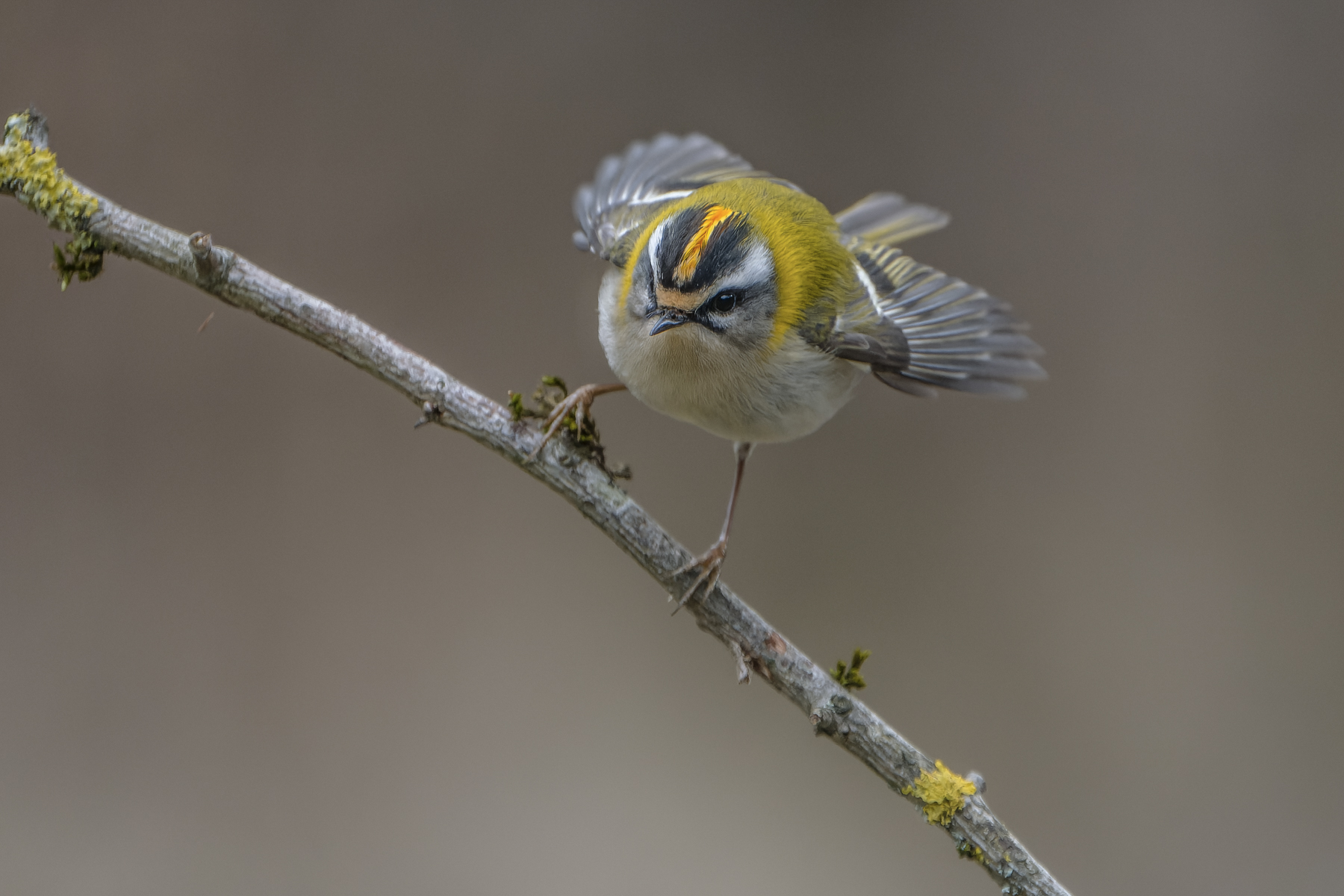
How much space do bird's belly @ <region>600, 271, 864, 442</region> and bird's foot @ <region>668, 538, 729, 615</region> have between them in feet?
0.73

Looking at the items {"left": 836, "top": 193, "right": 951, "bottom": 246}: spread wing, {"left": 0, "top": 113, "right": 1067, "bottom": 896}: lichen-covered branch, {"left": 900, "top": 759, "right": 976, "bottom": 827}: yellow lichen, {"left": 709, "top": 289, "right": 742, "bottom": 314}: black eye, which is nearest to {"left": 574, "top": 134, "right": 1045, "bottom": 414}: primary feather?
{"left": 836, "top": 193, "right": 951, "bottom": 246}: spread wing

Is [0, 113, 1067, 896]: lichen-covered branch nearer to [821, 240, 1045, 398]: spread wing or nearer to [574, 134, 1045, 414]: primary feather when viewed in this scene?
[574, 134, 1045, 414]: primary feather

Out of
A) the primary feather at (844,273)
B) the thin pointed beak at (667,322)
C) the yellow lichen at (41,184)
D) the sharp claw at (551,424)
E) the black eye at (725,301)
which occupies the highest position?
the primary feather at (844,273)

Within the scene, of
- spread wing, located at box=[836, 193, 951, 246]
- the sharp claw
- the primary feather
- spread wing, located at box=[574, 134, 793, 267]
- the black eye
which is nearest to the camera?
the sharp claw

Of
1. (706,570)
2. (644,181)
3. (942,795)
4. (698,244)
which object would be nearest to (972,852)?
(942,795)

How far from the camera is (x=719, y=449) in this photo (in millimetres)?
3697

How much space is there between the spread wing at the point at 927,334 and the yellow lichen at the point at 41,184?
1269 mm

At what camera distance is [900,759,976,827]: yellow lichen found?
1.47 m

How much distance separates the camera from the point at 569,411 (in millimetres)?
1674

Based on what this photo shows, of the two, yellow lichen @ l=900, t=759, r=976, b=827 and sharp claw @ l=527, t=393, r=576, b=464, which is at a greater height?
sharp claw @ l=527, t=393, r=576, b=464

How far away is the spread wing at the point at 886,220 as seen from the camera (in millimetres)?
2412

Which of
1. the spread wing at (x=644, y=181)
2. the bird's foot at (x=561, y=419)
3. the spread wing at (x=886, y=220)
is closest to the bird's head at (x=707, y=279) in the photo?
the bird's foot at (x=561, y=419)

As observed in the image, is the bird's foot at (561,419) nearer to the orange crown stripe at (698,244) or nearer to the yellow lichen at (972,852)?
the orange crown stripe at (698,244)

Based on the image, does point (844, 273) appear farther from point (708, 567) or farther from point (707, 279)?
point (708, 567)
